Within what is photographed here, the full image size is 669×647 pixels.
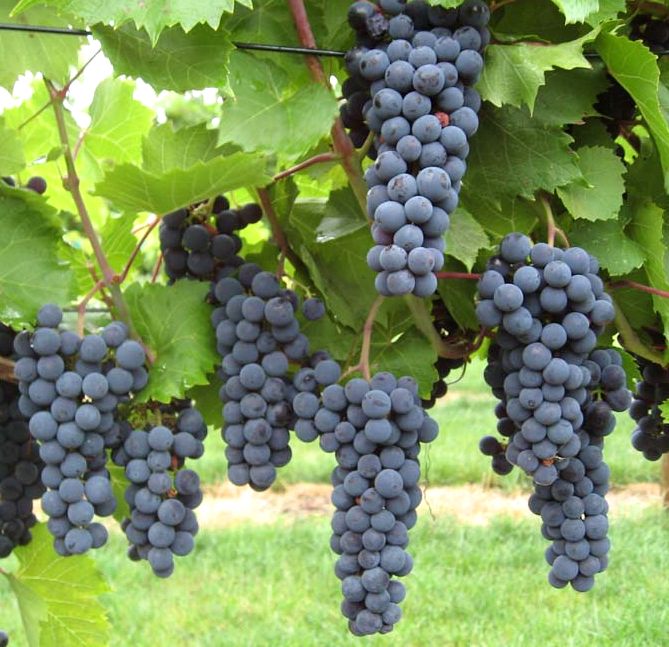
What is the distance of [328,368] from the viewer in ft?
2.98

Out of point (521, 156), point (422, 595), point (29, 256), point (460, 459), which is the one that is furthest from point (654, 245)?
point (460, 459)

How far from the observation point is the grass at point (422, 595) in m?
3.23

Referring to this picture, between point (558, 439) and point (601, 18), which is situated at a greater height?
point (601, 18)

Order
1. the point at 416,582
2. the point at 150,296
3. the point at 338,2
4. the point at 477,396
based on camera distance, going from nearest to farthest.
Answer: the point at 338,2 → the point at 150,296 → the point at 416,582 → the point at 477,396

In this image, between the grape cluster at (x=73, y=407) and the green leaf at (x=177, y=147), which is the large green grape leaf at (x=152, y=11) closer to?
the green leaf at (x=177, y=147)

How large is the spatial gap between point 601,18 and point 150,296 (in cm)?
51

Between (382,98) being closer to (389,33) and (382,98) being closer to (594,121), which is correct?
(389,33)

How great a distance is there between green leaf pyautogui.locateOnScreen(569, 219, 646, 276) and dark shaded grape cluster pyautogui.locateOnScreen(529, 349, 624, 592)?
0.28 feet

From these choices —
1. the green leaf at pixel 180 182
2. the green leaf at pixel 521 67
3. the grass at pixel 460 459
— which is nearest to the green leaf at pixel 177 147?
the green leaf at pixel 180 182

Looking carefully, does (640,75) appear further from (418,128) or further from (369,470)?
(369,470)

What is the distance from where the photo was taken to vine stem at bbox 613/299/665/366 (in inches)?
39.2

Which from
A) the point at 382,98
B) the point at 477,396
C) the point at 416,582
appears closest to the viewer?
the point at 382,98

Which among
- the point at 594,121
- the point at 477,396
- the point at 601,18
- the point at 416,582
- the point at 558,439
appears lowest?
the point at 477,396

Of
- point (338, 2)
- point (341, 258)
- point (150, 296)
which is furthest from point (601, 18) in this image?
point (150, 296)
